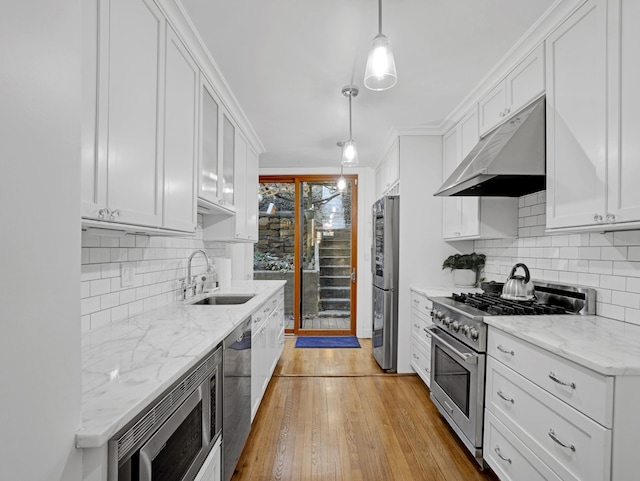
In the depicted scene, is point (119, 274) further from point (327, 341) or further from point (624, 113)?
point (327, 341)

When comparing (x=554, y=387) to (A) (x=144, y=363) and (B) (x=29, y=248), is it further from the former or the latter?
(B) (x=29, y=248)

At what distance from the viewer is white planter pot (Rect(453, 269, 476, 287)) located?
336 centimetres

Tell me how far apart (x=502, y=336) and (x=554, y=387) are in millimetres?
409

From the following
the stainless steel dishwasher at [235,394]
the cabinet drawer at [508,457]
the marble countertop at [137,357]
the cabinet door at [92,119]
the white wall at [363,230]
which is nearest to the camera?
the marble countertop at [137,357]

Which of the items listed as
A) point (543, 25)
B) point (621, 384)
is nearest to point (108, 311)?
point (621, 384)

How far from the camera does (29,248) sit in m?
0.62

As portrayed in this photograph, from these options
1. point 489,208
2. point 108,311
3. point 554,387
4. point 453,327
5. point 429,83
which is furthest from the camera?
point 489,208

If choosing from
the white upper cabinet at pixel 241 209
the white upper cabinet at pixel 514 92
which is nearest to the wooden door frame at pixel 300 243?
the white upper cabinet at pixel 241 209

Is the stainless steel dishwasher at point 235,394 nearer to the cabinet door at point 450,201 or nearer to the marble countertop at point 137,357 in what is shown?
the marble countertop at point 137,357

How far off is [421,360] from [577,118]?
236cm

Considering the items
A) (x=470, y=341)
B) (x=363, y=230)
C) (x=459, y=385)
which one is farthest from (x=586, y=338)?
(x=363, y=230)

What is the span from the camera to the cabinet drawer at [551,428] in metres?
1.23

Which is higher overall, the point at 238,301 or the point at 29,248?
the point at 29,248

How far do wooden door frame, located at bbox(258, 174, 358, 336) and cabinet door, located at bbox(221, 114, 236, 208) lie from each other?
2098 millimetres
